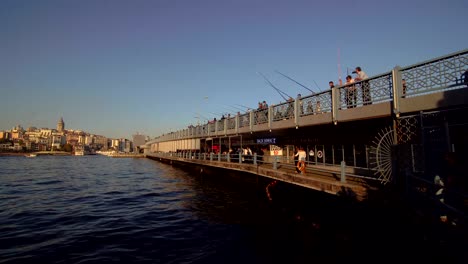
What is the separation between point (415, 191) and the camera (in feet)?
22.1

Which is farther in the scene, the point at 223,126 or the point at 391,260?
the point at 223,126

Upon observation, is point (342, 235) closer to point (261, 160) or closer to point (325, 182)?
point (325, 182)

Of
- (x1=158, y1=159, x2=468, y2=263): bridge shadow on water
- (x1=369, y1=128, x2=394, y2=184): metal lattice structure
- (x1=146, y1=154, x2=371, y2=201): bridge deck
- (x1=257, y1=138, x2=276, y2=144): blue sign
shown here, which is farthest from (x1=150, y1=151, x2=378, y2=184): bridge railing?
(x1=158, y1=159, x2=468, y2=263): bridge shadow on water

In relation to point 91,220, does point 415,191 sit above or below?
above

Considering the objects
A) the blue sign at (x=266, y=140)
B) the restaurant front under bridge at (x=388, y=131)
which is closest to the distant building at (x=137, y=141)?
the blue sign at (x=266, y=140)

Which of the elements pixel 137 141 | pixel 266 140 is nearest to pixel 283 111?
pixel 266 140

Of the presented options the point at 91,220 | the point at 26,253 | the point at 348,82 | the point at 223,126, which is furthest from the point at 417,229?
the point at 223,126

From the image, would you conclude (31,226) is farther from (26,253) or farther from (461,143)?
(461,143)

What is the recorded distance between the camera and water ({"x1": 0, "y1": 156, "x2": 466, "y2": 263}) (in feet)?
23.6

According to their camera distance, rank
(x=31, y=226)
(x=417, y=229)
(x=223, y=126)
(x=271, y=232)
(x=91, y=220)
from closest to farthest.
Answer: (x=417, y=229)
(x=271, y=232)
(x=31, y=226)
(x=91, y=220)
(x=223, y=126)

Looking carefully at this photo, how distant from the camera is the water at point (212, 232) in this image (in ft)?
23.6

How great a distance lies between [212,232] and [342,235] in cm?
467

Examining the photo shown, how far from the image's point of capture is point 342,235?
8.76m

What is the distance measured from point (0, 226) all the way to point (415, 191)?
15.0m
